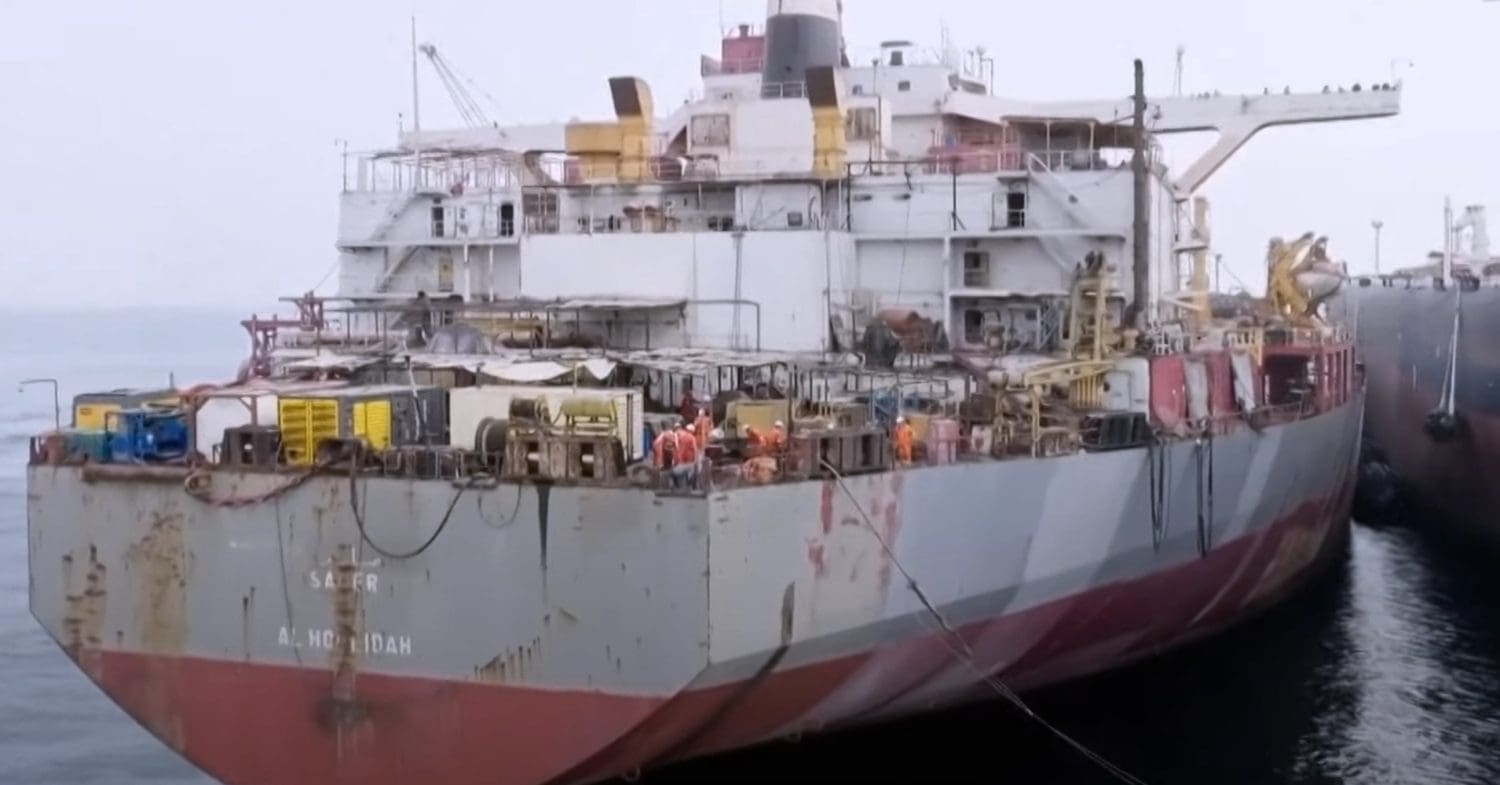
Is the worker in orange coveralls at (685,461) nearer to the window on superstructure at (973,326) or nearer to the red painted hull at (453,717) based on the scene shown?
the red painted hull at (453,717)

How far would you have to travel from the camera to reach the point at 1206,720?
668 inches

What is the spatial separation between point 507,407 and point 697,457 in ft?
7.41

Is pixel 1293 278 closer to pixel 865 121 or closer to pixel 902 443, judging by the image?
pixel 865 121

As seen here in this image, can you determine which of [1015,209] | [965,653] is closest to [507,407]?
[965,653]

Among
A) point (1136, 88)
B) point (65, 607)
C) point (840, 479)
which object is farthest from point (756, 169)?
point (65, 607)

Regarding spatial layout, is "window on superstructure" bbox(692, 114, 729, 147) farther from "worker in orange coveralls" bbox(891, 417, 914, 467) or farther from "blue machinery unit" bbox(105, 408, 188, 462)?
"blue machinery unit" bbox(105, 408, 188, 462)

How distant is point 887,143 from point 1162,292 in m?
4.14

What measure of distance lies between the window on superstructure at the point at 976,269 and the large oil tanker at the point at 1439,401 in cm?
1330

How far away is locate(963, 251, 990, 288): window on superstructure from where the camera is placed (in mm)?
18109

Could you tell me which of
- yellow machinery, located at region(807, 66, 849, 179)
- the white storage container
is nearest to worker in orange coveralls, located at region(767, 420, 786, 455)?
the white storage container

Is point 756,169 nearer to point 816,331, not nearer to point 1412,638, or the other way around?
point 816,331

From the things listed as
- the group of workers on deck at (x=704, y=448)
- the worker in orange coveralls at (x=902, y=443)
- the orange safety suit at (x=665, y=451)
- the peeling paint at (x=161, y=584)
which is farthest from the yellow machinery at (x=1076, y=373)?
the peeling paint at (x=161, y=584)

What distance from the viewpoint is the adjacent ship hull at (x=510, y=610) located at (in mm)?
11141

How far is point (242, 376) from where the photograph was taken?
1777 centimetres
